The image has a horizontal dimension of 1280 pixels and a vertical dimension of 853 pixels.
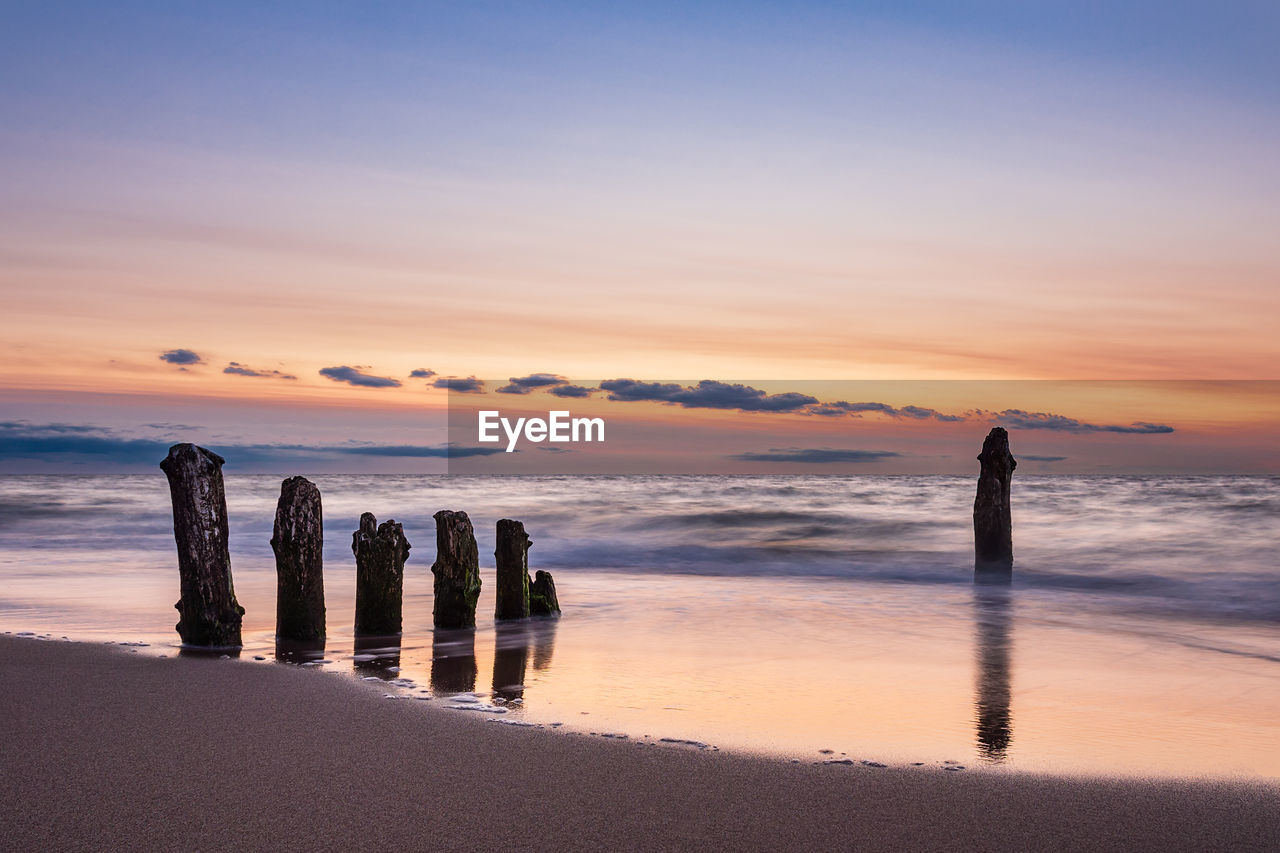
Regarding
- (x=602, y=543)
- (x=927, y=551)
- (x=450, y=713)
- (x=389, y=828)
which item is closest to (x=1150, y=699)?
(x=450, y=713)

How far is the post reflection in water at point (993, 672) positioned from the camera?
6246 millimetres

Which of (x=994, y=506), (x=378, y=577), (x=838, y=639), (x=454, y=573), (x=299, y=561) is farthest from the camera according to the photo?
(x=994, y=506)

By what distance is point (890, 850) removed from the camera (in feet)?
13.8

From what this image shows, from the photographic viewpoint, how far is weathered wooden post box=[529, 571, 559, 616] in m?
11.7

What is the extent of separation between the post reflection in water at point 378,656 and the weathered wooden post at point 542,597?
2.12 m

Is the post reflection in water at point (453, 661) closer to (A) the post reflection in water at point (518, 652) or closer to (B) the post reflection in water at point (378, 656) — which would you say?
(A) the post reflection in water at point (518, 652)

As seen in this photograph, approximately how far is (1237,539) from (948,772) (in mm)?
24467

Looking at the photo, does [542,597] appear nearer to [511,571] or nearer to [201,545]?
[511,571]

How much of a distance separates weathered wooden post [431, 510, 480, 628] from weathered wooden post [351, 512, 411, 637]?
0.56 metres

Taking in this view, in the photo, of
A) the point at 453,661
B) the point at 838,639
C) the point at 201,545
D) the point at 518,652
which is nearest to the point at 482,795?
the point at 453,661

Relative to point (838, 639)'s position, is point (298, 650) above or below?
above

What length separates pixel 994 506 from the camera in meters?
19.8

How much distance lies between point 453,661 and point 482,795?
158 inches

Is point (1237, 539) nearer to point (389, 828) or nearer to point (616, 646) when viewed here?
point (616, 646)
